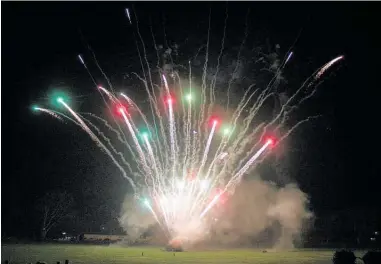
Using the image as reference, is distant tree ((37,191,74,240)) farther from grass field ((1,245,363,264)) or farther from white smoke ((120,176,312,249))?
grass field ((1,245,363,264))

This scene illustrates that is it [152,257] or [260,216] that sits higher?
[260,216]

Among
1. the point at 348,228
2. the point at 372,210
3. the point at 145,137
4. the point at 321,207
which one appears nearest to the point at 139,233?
the point at 145,137

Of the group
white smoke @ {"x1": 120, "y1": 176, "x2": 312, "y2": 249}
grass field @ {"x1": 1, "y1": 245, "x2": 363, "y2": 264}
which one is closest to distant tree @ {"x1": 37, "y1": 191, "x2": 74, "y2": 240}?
white smoke @ {"x1": 120, "y1": 176, "x2": 312, "y2": 249}

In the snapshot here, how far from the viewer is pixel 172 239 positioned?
37.0m

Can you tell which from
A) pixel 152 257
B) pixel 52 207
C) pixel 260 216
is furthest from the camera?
pixel 52 207

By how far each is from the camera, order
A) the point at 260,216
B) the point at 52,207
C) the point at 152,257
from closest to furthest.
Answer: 1. the point at 152,257
2. the point at 260,216
3. the point at 52,207

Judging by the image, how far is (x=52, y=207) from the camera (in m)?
59.6

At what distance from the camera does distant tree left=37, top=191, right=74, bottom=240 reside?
59.1 meters

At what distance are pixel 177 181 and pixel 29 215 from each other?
33.2m

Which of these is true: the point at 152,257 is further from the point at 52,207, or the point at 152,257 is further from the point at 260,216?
the point at 52,207

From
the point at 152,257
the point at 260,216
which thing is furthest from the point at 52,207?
the point at 152,257

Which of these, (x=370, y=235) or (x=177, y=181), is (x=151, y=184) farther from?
(x=370, y=235)

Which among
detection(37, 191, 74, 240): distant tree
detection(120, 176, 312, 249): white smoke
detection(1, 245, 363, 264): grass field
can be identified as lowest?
detection(1, 245, 363, 264): grass field

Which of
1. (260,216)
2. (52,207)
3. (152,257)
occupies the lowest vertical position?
(152,257)
